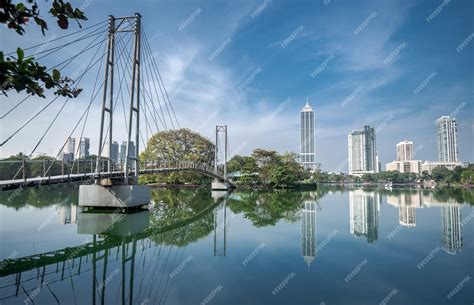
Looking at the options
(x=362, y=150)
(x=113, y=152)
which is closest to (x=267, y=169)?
(x=113, y=152)

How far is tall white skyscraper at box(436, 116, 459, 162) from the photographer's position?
331 feet

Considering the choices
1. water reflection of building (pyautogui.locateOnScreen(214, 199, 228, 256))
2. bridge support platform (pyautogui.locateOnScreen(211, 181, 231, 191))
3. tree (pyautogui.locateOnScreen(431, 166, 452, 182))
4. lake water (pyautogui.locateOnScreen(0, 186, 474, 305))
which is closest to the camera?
lake water (pyautogui.locateOnScreen(0, 186, 474, 305))

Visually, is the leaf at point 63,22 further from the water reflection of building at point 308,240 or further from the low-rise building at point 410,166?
the low-rise building at point 410,166

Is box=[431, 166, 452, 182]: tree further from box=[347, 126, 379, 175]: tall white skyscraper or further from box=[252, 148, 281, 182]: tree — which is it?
box=[347, 126, 379, 175]: tall white skyscraper

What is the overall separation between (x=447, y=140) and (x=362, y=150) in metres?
30.5

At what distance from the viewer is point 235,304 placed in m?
4.53

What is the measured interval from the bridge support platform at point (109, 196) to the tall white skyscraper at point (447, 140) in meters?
113

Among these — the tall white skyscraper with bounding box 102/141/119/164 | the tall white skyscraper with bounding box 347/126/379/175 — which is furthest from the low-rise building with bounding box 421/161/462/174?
the tall white skyscraper with bounding box 102/141/119/164

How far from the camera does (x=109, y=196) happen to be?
14742 mm

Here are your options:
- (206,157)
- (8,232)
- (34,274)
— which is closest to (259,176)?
(206,157)

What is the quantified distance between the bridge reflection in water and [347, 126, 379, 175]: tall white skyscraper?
12551 cm

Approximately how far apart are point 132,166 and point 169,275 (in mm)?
11454

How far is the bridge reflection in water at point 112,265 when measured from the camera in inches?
194

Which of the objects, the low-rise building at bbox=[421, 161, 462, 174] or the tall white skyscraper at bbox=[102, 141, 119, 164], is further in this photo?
the low-rise building at bbox=[421, 161, 462, 174]
